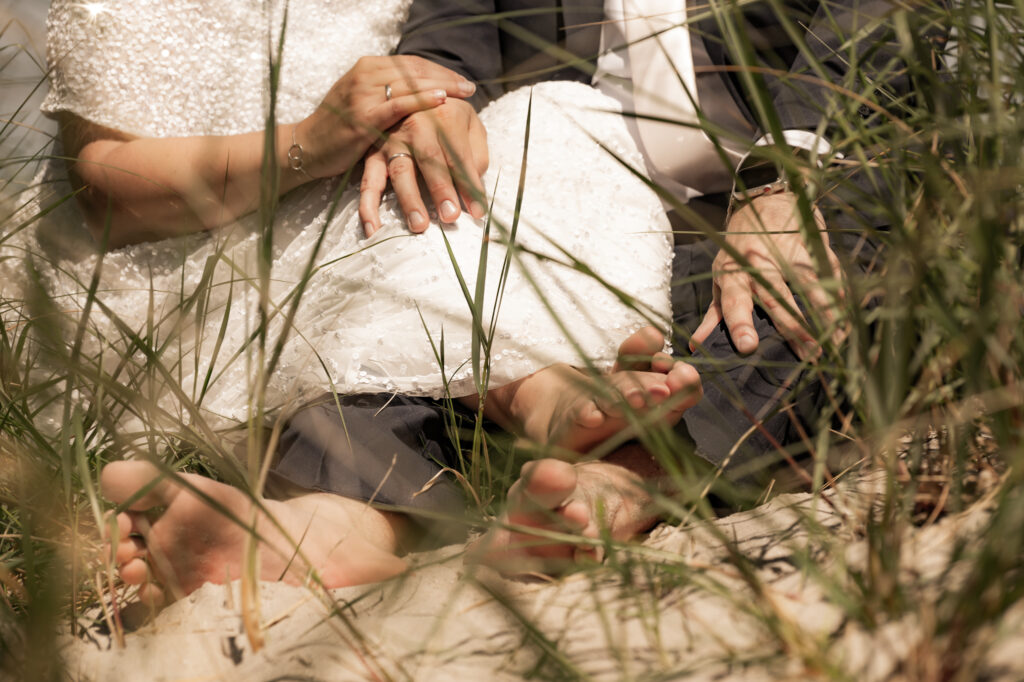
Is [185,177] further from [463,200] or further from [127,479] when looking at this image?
[127,479]

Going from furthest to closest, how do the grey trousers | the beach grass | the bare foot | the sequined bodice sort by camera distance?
the sequined bodice < the grey trousers < the bare foot < the beach grass

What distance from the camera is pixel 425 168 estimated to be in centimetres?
121

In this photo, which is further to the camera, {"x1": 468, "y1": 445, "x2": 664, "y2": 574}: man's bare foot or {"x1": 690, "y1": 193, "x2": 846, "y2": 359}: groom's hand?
{"x1": 690, "y1": 193, "x2": 846, "y2": 359}: groom's hand

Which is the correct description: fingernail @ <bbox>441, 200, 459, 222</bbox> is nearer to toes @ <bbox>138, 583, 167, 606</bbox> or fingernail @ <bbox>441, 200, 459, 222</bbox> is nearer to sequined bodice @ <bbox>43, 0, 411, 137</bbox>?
sequined bodice @ <bbox>43, 0, 411, 137</bbox>

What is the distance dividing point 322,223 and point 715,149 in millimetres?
713

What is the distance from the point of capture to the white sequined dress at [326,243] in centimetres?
113

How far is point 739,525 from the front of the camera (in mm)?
816

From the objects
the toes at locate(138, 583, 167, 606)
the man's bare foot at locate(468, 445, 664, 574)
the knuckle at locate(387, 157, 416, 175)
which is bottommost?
the man's bare foot at locate(468, 445, 664, 574)

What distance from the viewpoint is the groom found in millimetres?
1036

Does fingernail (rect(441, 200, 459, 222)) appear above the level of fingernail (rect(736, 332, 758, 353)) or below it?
above

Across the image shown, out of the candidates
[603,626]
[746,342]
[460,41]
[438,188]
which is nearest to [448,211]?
[438,188]

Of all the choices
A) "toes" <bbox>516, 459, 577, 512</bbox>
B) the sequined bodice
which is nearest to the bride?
the sequined bodice

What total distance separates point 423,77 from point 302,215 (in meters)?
0.35

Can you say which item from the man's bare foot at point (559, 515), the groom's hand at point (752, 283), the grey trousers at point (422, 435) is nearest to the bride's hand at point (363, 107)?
the grey trousers at point (422, 435)
